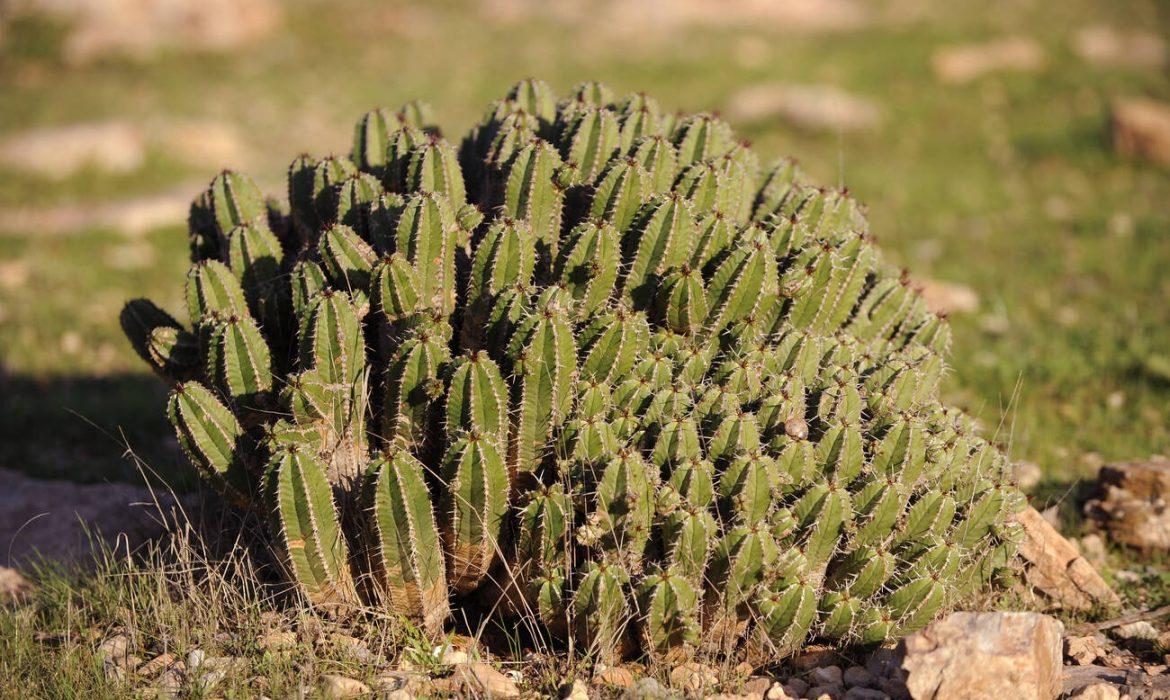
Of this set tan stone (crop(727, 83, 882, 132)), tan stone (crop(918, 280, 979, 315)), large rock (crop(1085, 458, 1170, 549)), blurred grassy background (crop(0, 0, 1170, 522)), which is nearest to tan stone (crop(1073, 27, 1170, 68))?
blurred grassy background (crop(0, 0, 1170, 522))

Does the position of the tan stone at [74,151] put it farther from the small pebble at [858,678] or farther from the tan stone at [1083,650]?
the tan stone at [1083,650]

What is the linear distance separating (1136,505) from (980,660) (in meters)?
2.46

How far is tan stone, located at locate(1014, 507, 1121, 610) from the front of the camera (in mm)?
4895

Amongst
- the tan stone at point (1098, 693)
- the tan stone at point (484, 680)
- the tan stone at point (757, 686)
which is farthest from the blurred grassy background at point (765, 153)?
the tan stone at point (757, 686)

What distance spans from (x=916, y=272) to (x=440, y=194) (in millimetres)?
7415

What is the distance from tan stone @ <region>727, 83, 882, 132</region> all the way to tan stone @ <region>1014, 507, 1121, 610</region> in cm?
1207

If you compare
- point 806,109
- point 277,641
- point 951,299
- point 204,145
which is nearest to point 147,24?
point 204,145

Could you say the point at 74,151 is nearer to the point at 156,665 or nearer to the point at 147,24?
the point at 147,24

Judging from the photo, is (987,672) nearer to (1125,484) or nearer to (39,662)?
(1125,484)

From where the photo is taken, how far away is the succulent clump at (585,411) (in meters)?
4.02

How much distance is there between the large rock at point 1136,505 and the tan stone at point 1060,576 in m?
0.74

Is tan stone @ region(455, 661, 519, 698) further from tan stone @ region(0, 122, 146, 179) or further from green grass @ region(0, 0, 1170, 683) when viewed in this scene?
tan stone @ region(0, 122, 146, 179)

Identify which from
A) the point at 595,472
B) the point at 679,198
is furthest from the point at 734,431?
the point at 679,198

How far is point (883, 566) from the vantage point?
4.16 m
